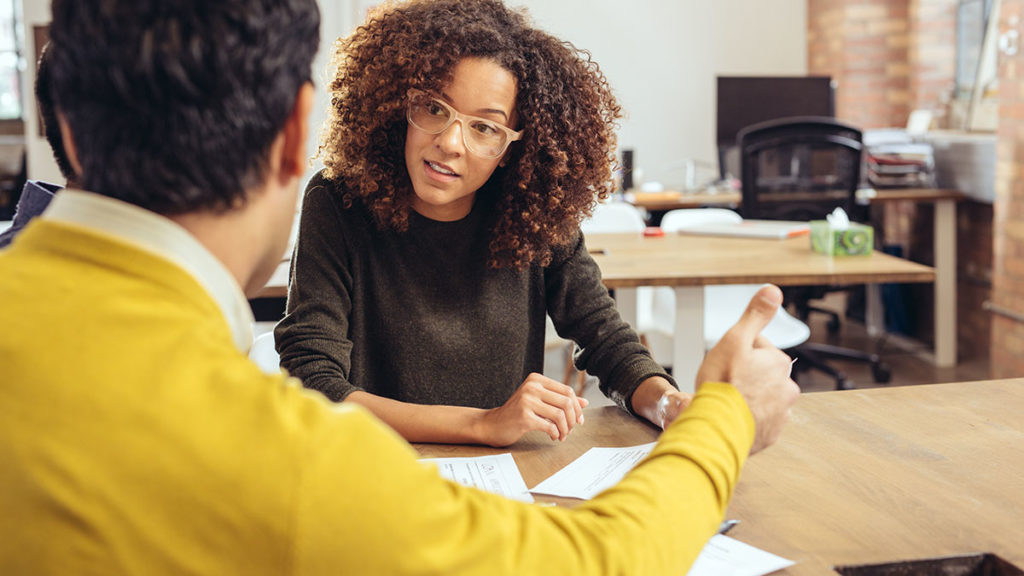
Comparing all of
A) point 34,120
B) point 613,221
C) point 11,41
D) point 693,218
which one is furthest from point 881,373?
point 11,41

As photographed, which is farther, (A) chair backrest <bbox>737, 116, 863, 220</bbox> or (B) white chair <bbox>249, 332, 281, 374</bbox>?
(A) chair backrest <bbox>737, 116, 863, 220</bbox>

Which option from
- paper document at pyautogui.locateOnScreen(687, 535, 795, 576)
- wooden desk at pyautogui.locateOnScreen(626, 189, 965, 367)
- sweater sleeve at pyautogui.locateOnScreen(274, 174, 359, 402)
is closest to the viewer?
paper document at pyautogui.locateOnScreen(687, 535, 795, 576)

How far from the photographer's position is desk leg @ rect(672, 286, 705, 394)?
271 cm

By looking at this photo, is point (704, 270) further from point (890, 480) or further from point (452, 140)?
point (890, 480)

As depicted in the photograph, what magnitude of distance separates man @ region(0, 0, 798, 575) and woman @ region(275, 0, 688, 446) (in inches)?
32.6

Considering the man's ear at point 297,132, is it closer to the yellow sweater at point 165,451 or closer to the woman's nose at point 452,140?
the yellow sweater at point 165,451

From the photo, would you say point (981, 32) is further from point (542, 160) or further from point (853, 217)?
point (542, 160)

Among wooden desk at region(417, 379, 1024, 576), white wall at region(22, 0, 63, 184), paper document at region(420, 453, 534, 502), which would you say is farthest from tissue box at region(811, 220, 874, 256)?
white wall at region(22, 0, 63, 184)

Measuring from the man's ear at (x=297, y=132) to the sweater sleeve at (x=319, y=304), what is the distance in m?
0.73

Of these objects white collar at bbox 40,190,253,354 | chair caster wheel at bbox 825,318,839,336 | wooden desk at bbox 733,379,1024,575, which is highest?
white collar at bbox 40,190,253,354

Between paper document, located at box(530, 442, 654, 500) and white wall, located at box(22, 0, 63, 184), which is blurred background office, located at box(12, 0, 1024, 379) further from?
paper document, located at box(530, 442, 654, 500)

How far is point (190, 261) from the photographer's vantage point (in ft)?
2.18

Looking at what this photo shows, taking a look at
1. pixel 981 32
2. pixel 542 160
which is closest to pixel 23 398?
pixel 542 160

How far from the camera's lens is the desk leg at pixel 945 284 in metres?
4.64
